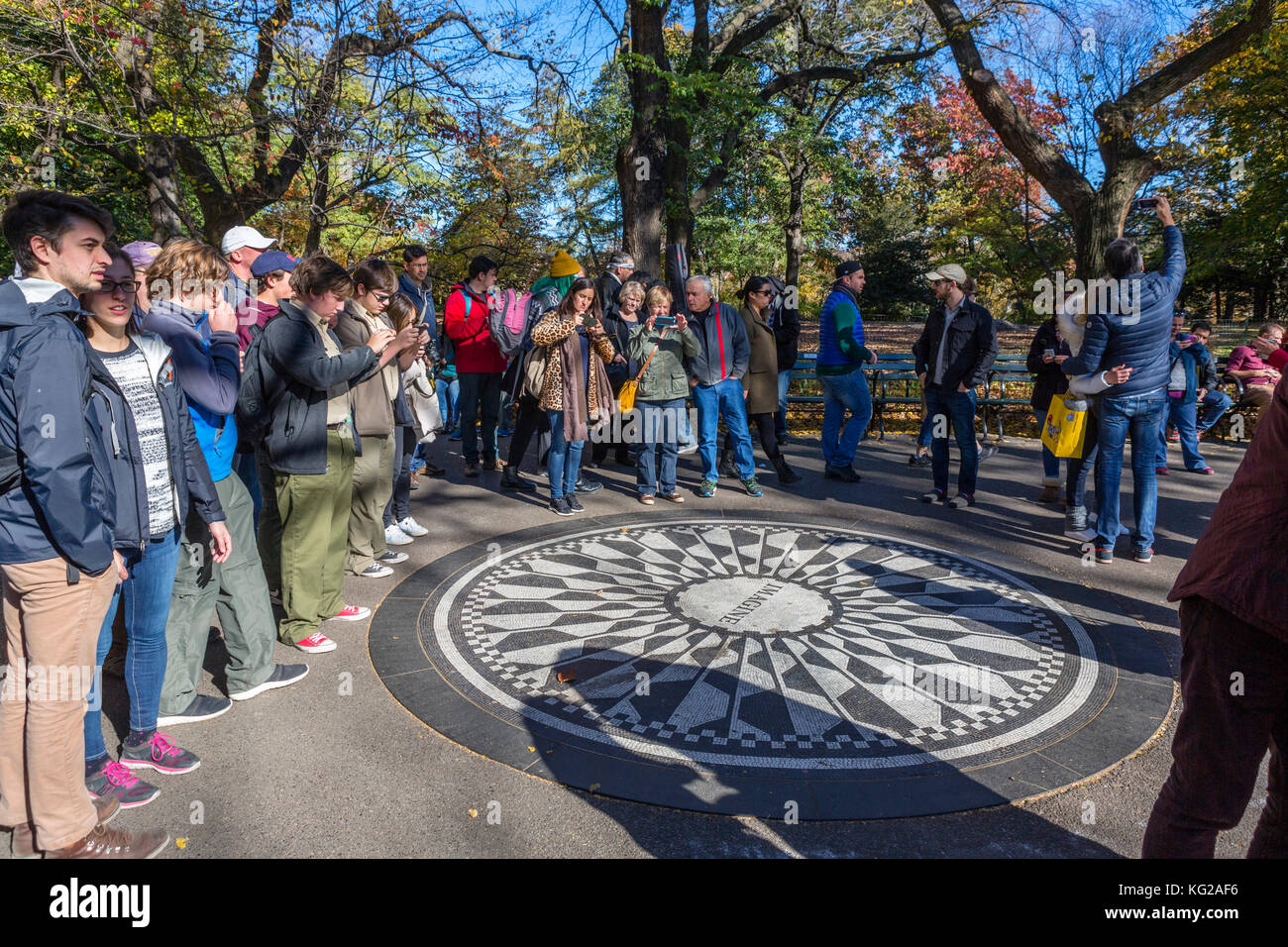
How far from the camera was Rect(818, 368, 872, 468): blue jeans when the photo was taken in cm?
833

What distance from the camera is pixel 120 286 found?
2850 mm

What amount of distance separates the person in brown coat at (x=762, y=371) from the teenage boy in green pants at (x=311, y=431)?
430 centimetres

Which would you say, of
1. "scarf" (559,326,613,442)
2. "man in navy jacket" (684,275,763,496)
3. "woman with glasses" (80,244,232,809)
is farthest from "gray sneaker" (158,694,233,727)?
"man in navy jacket" (684,275,763,496)

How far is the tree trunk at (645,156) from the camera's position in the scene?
480 inches

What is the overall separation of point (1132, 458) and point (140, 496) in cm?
594

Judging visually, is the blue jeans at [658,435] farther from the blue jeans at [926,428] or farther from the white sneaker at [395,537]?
the blue jeans at [926,428]

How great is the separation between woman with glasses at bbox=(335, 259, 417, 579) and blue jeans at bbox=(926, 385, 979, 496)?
4.64m

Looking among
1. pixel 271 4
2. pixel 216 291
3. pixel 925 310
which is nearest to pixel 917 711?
pixel 216 291

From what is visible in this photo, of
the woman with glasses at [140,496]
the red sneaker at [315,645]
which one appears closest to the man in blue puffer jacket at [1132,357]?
the red sneaker at [315,645]

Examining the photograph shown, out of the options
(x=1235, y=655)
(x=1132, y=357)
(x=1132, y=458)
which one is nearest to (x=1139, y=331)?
(x=1132, y=357)

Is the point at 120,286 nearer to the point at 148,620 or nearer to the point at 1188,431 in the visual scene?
the point at 148,620

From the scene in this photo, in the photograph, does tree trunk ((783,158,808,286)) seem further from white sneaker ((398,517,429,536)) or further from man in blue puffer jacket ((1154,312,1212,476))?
white sneaker ((398,517,429,536))
